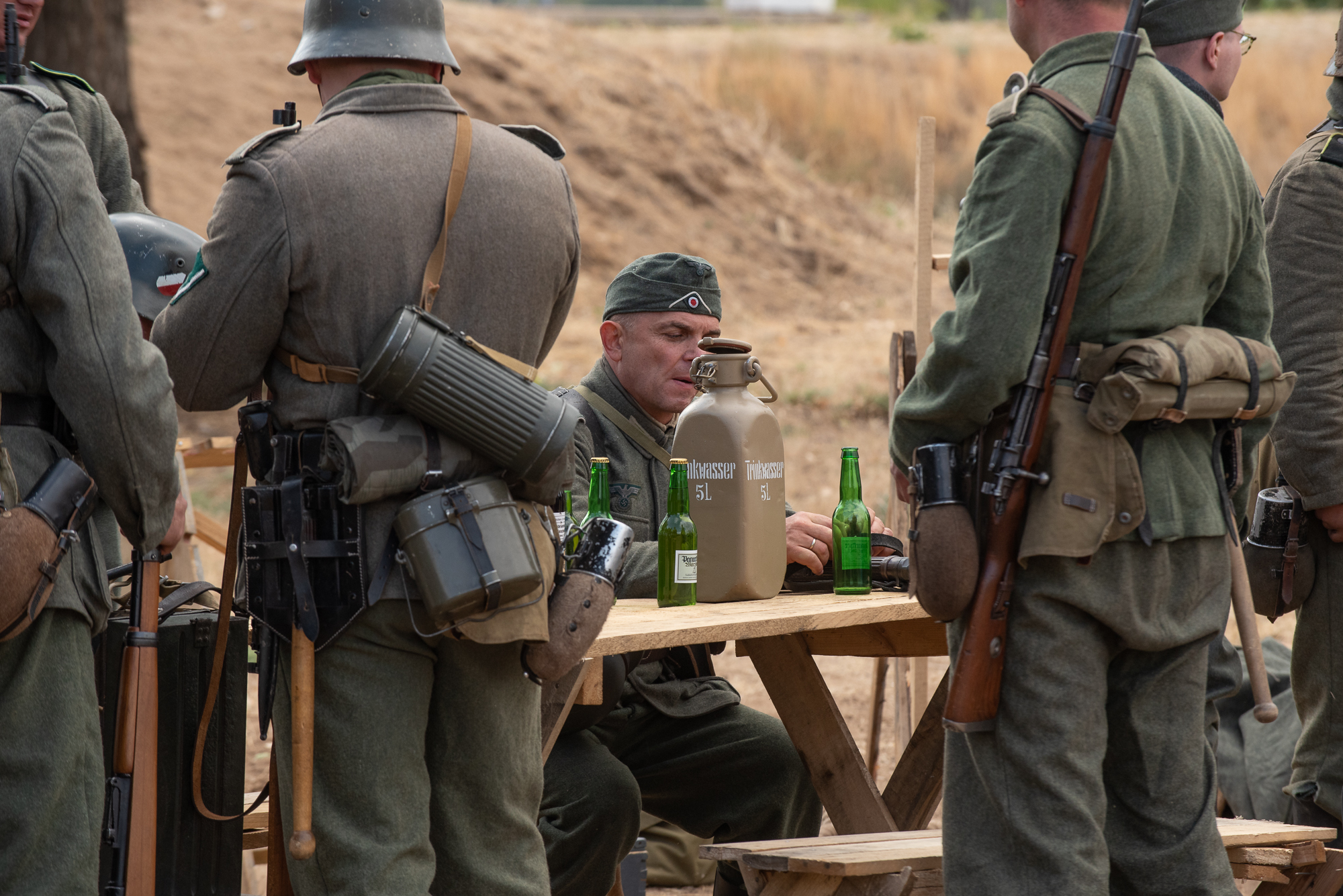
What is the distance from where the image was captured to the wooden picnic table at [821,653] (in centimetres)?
A: 306

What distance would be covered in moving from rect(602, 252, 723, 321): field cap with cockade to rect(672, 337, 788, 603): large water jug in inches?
24.9

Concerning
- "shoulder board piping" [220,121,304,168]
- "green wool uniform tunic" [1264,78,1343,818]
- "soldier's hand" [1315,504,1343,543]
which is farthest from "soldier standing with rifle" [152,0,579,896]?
"soldier's hand" [1315,504,1343,543]

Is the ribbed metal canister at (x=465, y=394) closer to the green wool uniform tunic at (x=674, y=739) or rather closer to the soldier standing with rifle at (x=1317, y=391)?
the green wool uniform tunic at (x=674, y=739)

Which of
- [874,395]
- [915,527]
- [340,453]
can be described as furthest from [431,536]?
[874,395]

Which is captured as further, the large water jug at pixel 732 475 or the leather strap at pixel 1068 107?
the large water jug at pixel 732 475

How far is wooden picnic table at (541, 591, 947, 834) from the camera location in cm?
306

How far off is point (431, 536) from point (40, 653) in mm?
709

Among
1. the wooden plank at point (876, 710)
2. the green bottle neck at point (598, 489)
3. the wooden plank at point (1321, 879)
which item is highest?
the green bottle neck at point (598, 489)

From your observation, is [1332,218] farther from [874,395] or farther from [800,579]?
[874,395]

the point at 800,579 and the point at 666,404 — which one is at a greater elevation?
the point at 666,404

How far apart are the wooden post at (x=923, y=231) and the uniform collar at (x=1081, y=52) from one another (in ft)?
5.95

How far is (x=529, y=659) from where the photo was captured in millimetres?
2645

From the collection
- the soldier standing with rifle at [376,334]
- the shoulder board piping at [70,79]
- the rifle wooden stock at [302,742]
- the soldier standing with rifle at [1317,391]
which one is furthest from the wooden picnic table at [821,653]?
the shoulder board piping at [70,79]

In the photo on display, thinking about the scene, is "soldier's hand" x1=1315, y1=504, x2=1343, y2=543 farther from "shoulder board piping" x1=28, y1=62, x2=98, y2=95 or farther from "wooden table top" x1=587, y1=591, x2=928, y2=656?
"shoulder board piping" x1=28, y1=62, x2=98, y2=95
